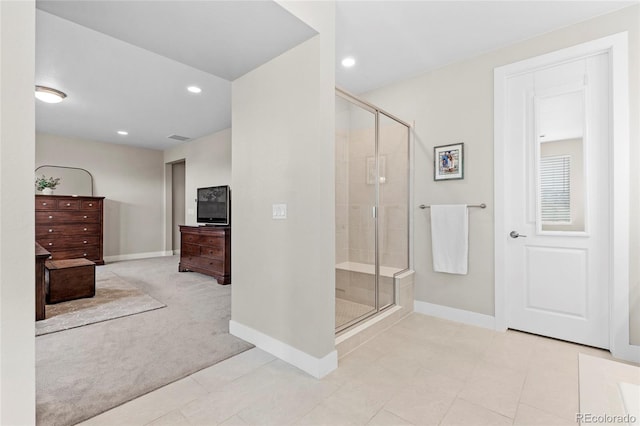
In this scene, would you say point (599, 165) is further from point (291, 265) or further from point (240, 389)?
point (240, 389)

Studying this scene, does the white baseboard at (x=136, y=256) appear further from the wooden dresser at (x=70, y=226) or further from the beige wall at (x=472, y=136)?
the beige wall at (x=472, y=136)

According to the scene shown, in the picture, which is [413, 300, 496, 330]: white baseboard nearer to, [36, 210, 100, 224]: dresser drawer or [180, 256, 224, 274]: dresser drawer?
[180, 256, 224, 274]: dresser drawer

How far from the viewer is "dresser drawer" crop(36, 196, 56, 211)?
5176 millimetres

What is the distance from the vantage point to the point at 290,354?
2.12 metres

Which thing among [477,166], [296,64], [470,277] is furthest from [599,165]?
[296,64]

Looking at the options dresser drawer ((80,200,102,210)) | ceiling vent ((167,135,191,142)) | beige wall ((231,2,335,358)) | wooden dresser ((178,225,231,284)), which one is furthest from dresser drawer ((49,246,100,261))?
beige wall ((231,2,335,358))

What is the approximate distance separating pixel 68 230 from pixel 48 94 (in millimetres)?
2917

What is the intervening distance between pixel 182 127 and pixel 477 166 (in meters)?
4.79

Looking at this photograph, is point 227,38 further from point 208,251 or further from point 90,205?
point 90,205

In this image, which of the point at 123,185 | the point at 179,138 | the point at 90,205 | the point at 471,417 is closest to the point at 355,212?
the point at 471,417

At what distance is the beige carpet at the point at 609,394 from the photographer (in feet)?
2.83

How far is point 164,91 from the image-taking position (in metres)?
3.73

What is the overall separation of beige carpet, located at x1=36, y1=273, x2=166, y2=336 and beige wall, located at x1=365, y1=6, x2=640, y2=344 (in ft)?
10.0
